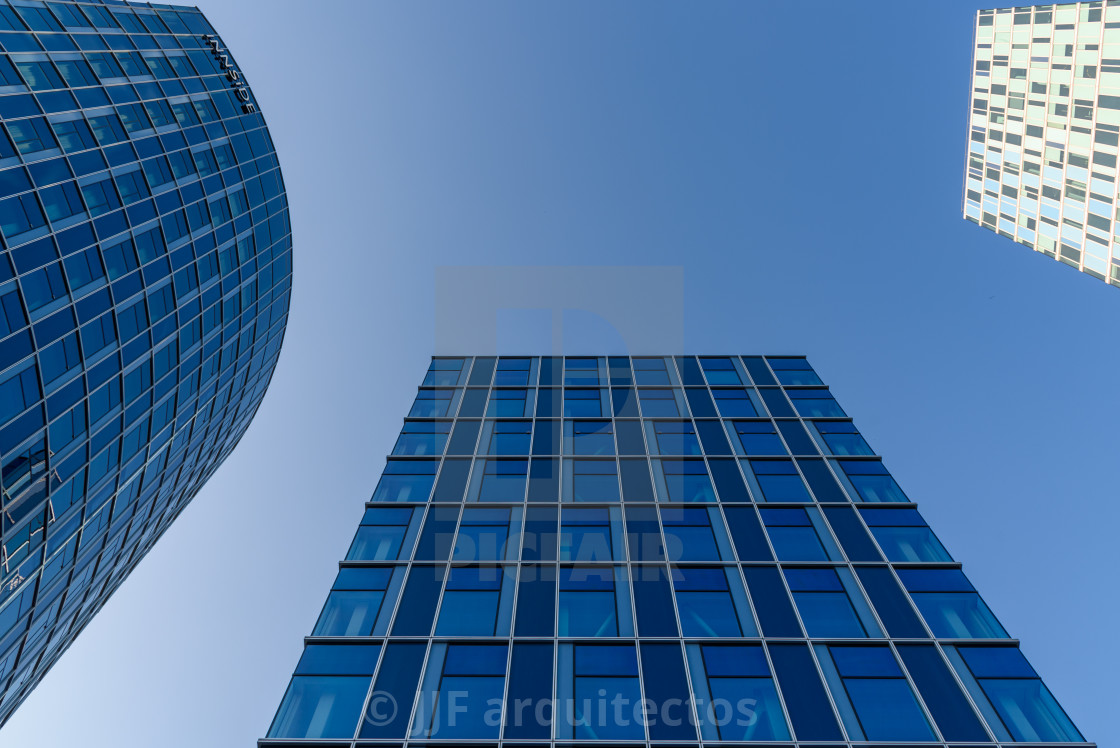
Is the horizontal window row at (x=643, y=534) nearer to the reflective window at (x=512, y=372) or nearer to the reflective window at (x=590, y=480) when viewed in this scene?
the reflective window at (x=590, y=480)

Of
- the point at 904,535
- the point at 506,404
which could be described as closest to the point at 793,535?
the point at 904,535

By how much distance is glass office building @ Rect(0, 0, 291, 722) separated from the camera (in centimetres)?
2623

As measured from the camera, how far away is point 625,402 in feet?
112

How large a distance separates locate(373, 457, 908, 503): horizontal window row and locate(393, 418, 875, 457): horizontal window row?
32.8 inches

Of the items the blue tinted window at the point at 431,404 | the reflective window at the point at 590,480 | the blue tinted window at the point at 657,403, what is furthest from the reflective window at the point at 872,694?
the blue tinted window at the point at 431,404

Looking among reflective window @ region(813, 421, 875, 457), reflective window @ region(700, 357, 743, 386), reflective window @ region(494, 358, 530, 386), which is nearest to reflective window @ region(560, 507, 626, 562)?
reflective window @ region(813, 421, 875, 457)

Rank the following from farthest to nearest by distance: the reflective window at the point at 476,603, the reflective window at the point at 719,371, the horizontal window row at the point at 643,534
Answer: the reflective window at the point at 719,371 < the horizontal window row at the point at 643,534 < the reflective window at the point at 476,603

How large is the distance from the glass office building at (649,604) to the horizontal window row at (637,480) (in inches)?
3.8

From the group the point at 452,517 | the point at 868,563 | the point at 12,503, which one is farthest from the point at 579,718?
the point at 12,503

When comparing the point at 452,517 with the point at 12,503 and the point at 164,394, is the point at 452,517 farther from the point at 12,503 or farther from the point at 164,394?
the point at 164,394

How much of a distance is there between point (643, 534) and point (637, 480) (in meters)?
3.62

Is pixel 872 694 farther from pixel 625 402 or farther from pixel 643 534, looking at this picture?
pixel 625 402

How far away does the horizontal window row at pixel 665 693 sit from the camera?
1664cm

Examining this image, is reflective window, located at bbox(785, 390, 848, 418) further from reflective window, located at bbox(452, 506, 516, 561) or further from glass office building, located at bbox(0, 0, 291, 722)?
glass office building, located at bbox(0, 0, 291, 722)
